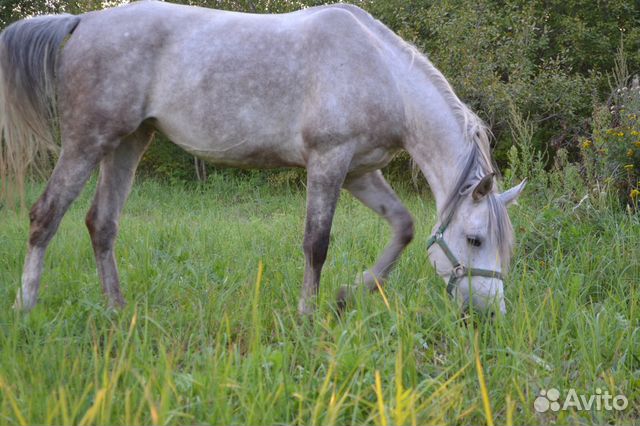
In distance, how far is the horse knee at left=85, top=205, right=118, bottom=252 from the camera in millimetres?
3355

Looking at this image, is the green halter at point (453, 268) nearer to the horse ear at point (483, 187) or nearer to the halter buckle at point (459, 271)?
the halter buckle at point (459, 271)

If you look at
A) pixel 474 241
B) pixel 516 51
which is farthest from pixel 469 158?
pixel 516 51

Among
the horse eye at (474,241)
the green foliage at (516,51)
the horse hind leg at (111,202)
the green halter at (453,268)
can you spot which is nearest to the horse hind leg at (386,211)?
the green halter at (453,268)

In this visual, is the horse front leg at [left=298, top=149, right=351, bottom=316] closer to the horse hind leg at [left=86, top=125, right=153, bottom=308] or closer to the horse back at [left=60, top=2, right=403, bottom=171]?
the horse back at [left=60, top=2, right=403, bottom=171]

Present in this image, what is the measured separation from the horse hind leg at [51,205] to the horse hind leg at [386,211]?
5.43 ft

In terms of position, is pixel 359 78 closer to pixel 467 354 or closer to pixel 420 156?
pixel 420 156

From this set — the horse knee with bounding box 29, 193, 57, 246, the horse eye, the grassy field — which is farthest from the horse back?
the grassy field

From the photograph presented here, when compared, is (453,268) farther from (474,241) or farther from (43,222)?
(43,222)

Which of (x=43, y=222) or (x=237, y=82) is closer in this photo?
(x=43, y=222)

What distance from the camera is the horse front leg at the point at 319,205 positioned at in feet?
9.86

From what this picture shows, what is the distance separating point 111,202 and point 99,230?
0.20 m

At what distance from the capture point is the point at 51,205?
9.76ft

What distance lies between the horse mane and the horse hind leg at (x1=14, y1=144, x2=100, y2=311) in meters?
1.89

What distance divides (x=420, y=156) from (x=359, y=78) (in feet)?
1.95
